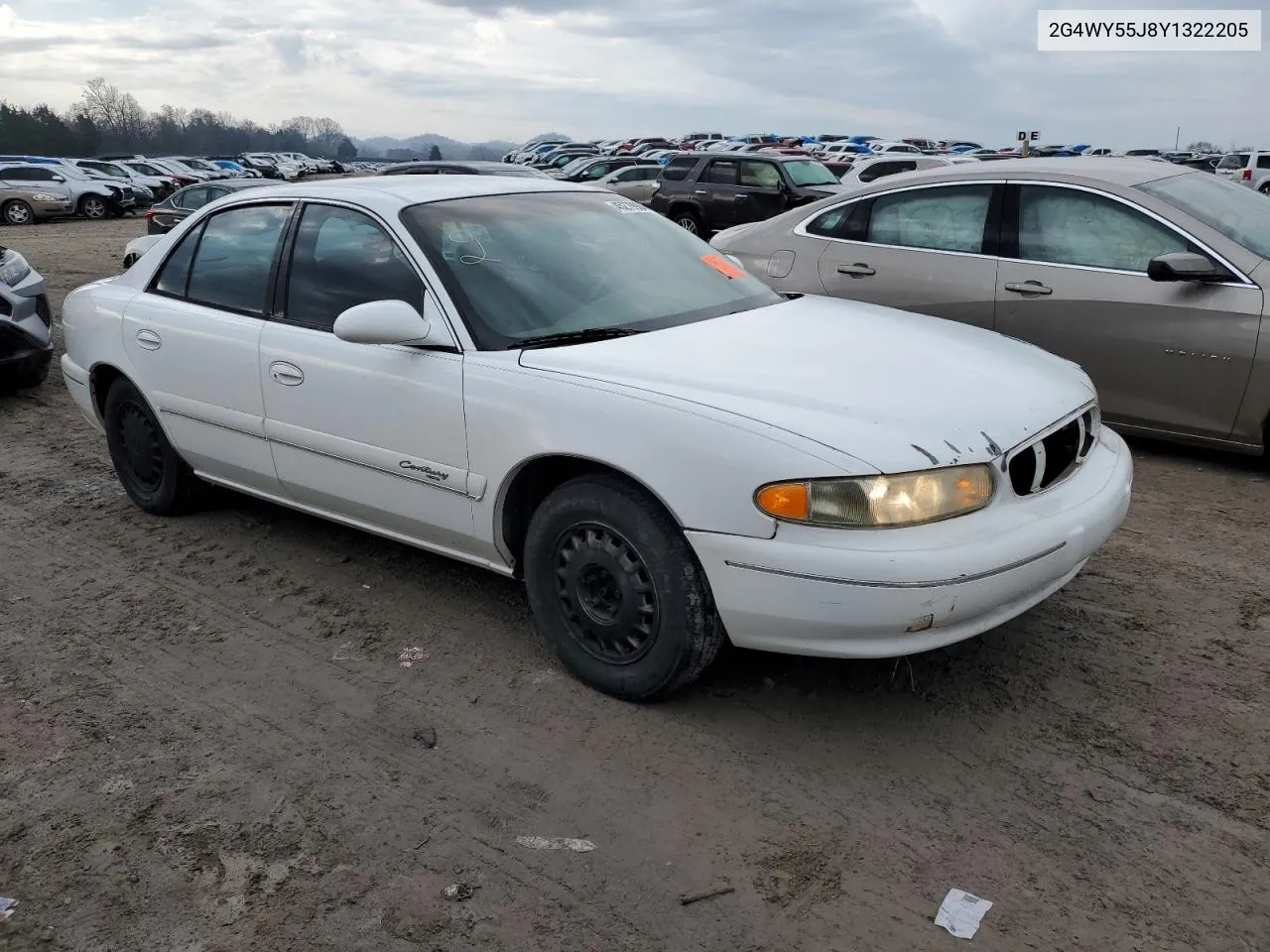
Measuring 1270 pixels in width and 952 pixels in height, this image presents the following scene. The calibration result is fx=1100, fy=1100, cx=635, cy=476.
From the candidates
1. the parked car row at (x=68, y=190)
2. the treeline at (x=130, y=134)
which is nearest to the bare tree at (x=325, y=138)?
the treeline at (x=130, y=134)

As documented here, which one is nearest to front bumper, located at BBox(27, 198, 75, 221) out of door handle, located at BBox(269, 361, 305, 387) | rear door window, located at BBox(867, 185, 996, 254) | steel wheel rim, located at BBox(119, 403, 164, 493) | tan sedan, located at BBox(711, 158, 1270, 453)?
steel wheel rim, located at BBox(119, 403, 164, 493)

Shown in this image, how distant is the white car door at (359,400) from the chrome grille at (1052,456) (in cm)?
165

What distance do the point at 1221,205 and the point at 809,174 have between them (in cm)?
1160

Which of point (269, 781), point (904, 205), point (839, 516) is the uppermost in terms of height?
point (904, 205)

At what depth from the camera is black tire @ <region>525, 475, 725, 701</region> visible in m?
3.12

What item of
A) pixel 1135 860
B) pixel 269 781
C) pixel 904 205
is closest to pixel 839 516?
pixel 1135 860

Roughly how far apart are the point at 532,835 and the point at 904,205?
188 inches

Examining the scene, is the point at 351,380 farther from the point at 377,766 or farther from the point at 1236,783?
the point at 1236,783

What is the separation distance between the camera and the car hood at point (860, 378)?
Result: 2.96m

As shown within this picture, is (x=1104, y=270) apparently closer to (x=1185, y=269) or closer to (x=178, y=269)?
(x=1185, y=269)

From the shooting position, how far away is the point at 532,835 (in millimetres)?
2797

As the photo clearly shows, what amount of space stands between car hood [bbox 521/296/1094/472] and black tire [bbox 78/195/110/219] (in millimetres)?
29037

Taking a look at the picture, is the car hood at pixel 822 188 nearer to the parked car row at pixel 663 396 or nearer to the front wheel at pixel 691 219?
the front wheel at pixel 691 219

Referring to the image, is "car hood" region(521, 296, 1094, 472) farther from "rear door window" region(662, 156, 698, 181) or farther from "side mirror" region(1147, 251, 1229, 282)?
"rear door window" region(662, 156, 698, 181)
